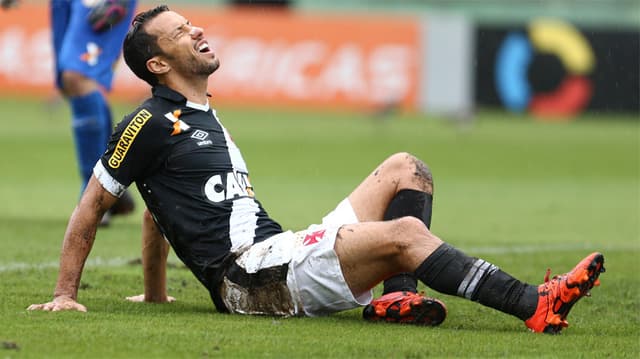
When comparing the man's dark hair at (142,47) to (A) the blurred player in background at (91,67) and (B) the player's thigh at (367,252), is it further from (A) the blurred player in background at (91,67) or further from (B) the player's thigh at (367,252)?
(A) the blurred player in background at (91,67)

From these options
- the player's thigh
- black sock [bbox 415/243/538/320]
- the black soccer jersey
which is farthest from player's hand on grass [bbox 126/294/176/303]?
black sock [bbox 415/243/538/320]

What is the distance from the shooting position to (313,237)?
209 inches

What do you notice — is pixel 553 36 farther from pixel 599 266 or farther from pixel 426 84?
pixel 599 266

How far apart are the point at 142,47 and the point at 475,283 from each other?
1.72 metres

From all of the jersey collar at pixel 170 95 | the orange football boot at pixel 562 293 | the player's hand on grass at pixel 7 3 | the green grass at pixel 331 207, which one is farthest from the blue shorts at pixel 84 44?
the orange football boot at pixel 562 293

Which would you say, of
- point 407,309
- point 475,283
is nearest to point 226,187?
point 407,309

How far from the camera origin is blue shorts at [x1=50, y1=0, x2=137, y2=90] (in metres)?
9.23

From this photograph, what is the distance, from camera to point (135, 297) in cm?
603

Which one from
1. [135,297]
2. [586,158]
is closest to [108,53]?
[135,297]

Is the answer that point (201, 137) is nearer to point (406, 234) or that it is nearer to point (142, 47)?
point (142, 47)

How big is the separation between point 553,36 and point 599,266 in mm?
26101

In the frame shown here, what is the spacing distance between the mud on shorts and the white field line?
1.97 metres

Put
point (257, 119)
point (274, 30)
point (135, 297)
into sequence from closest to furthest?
1. point (135, 297)
2. point (257, 119)
3. point (274, 30)

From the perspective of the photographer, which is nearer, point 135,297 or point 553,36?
point 135,297
